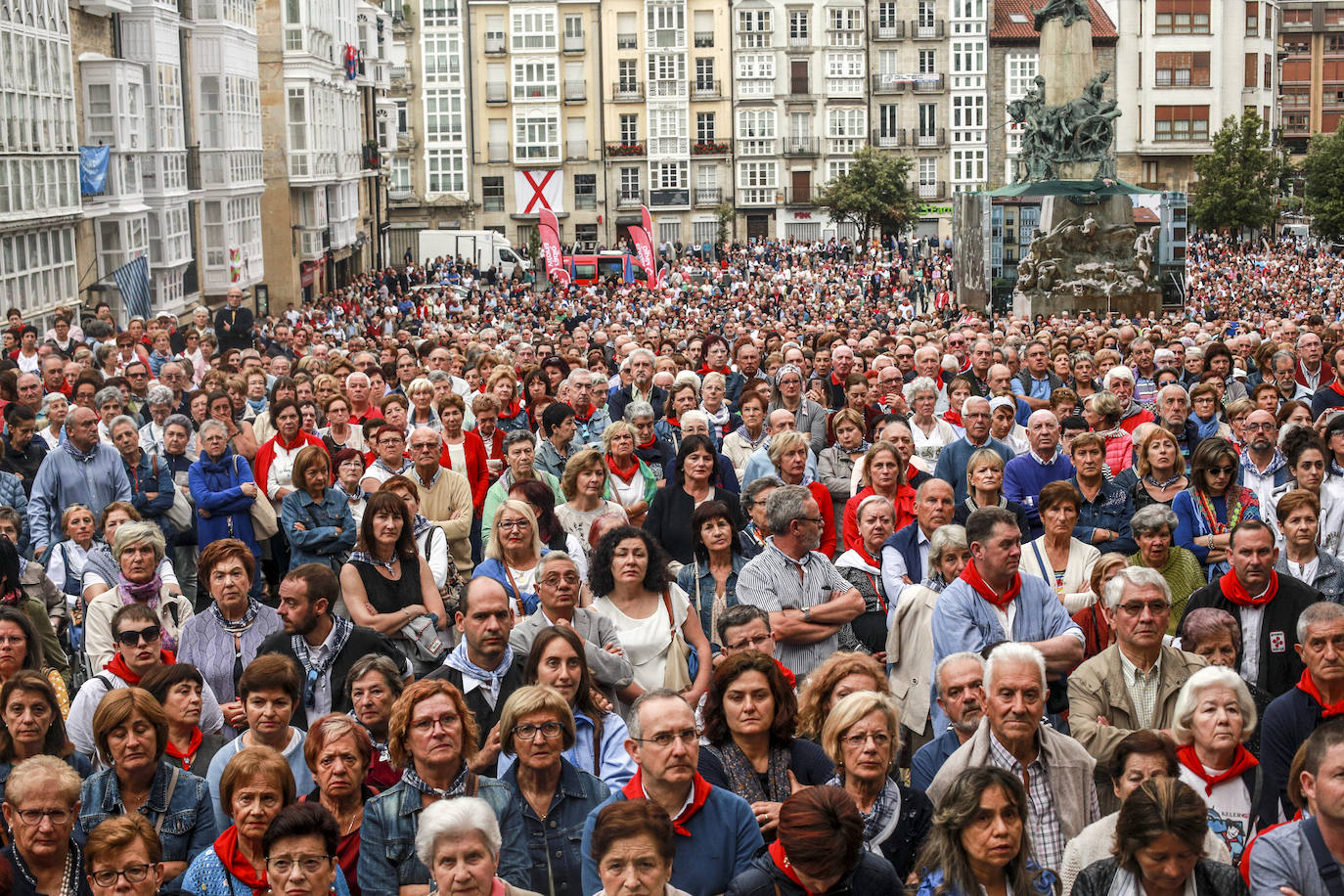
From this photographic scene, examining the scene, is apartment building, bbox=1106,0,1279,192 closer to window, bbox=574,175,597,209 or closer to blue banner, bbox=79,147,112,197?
window, bbox=574,175,597,209

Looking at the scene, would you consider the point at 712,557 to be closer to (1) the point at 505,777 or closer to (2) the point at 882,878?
(1) the point at 505,777

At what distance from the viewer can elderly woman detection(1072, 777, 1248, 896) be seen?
546 cm

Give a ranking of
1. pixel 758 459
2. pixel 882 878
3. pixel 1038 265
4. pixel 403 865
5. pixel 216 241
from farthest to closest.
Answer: pixel 216 241 → pixel 1038 265 → pixel 758 459 → pixel 403 865 → pixel 882 878

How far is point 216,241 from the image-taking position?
4316 centimetres

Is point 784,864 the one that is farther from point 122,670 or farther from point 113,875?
point 122,670

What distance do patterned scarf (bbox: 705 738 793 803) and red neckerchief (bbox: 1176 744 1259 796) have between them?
1.38 m

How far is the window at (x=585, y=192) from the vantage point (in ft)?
267

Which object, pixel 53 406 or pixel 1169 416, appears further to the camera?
pixel 53 406

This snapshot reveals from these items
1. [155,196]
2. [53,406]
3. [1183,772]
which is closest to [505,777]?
[1183,772]

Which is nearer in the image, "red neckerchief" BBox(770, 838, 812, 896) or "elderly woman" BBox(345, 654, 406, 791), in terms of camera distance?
"red neckerchief" BBox(770, 838, 812, 896)

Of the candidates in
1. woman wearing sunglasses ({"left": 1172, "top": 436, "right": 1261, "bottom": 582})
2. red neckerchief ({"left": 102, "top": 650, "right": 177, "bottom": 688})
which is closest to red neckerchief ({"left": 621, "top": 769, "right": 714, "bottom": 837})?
red neckerchief ({"left": 102, "top": 650, "right": 177, "bottom": 688})

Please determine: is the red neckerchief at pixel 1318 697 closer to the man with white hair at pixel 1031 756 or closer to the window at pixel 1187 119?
the man with white hair at pixel 1031 756

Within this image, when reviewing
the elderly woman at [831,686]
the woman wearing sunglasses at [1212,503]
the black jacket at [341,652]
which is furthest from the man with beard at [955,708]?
the woman wearing sunglasses at [1212,503]

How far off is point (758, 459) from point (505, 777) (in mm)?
4782
